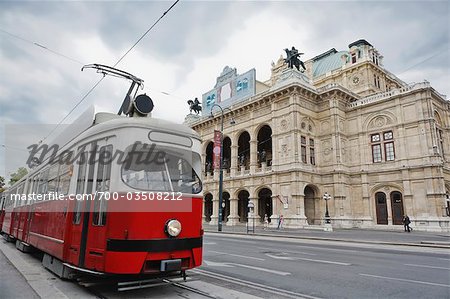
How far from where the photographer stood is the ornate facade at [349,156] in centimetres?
3052

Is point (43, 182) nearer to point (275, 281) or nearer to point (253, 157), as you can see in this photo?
point (275, 281)

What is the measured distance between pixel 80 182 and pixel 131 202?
68.7 inches

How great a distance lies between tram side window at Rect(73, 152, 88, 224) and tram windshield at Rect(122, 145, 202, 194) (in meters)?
1.32

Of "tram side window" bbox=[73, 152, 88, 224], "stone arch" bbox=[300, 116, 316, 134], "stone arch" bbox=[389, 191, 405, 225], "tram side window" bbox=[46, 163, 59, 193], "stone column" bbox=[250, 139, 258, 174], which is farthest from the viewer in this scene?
"stone column" bbox=[250, 139, 258, 174]

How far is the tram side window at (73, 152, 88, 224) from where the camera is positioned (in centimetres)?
619

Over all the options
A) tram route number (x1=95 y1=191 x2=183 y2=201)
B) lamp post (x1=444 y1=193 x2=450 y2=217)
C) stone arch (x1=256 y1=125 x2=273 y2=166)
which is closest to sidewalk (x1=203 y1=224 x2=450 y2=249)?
lamp post (x1=444 y1=193 x2=450 y2=217)

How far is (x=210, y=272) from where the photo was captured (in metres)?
8.12

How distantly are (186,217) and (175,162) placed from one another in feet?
3.55

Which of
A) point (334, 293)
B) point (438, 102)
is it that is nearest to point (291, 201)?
point (438, 102)

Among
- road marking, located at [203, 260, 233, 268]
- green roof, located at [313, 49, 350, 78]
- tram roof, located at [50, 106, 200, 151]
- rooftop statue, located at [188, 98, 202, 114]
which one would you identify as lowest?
road marking, located at [203, 260, 233, 268]

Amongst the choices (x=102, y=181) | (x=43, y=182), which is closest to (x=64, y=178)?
(x=102, y=181)

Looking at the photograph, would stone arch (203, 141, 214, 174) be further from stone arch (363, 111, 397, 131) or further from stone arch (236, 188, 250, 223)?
stone arch (363, 111, 397, 131)

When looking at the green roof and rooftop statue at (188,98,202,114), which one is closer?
the green roof

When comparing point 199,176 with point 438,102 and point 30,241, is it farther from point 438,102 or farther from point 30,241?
point 438,102
